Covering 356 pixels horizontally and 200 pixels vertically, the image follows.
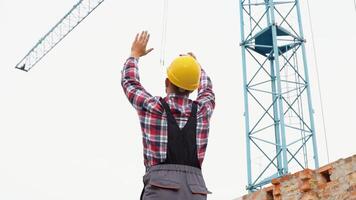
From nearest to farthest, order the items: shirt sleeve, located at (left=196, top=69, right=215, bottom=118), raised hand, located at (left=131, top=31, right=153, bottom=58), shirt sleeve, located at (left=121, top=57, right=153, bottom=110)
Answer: shirt sleeve, located at (left=121, top=57, right=153, bottom=110), shirt sleeve, located at (left=196, top=69, right=215, bottom=118), raised hand, located at (left=131, top=31, right=153, bottom=58)

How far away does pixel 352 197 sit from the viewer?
939 centimetres

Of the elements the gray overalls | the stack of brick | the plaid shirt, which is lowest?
the gray overalls

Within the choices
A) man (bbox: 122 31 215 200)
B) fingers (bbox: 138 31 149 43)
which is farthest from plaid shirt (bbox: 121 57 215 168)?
fingers (bbox: 138 31 149 43)

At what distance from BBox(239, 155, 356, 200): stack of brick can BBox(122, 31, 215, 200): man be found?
7.58 metres

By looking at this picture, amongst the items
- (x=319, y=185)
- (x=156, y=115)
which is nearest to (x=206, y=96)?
(x=156, y=115)

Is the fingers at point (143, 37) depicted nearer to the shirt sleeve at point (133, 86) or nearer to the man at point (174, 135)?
the shirt sleeve at point (133, 86)

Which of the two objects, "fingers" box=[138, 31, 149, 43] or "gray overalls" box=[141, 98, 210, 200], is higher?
"fingers" box=[138, 31, 149, 43]

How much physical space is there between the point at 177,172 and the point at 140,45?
664 mm

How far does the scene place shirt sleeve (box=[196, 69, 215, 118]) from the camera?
2.33m

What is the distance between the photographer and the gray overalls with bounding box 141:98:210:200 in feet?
6.74

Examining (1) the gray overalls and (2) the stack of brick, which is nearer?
(1) the gray overalls

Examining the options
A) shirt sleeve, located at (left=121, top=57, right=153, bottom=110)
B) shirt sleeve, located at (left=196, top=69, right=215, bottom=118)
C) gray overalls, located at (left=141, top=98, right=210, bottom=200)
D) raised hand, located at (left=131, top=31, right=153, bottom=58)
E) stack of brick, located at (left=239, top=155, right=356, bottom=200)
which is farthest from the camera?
stack of brick, located at (left=239, top=155, right=356, bottom=200)

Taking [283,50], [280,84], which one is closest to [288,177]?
[280,84]

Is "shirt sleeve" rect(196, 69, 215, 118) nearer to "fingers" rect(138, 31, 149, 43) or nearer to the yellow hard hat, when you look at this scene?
the yellow hard hat
